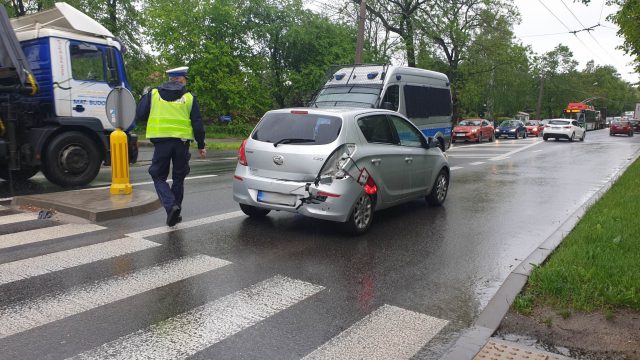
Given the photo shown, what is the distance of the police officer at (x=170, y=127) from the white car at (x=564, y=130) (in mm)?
31923

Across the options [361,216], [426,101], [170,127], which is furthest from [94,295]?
[426,101]

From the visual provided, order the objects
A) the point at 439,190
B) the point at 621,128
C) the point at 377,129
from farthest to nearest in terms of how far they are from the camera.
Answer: the point at 621,128 < the point at 439,190 < the point at 377,129

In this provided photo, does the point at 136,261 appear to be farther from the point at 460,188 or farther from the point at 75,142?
the point at 460,188

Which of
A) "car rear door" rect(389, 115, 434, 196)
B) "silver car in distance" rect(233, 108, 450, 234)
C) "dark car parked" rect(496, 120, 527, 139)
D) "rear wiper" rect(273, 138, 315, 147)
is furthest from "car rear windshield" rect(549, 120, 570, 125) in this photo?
"rear wiper" rect(273, 138, 315, 147)

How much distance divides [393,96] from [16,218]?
32.2 feet

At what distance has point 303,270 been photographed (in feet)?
16.9

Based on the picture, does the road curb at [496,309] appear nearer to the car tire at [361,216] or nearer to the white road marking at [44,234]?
the car tire at [361,216]

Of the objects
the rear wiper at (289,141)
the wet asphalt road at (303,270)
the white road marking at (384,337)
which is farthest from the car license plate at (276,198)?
the white road marking at (384,337)

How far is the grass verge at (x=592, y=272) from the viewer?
4211 millimetres

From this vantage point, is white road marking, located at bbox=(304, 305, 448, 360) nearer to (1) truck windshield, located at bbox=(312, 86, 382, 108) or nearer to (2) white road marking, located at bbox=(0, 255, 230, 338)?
(2) white road marking, located at bbox=(0, 255, 230, 338)

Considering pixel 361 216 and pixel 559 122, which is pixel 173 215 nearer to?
pixel 361 216

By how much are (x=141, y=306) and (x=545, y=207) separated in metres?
7.41

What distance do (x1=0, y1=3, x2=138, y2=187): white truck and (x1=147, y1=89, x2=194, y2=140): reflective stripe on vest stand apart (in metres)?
3.15

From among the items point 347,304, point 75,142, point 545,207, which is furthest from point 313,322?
point 75,142
